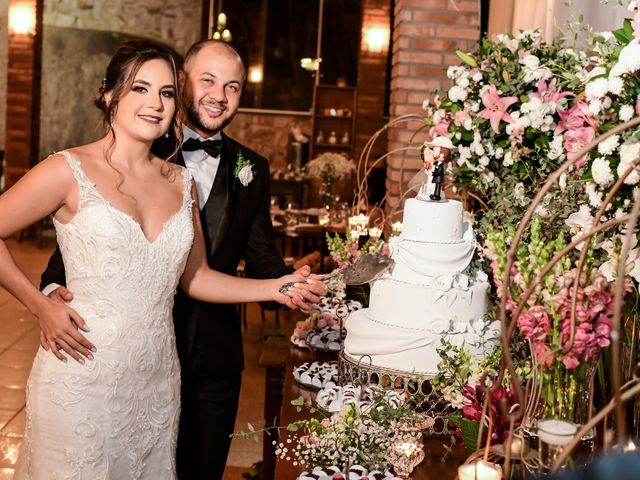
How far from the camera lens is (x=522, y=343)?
2.15m

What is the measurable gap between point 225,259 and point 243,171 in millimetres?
319

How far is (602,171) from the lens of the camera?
6.10 feet

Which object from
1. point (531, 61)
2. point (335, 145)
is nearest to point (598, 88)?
point (531, 61)

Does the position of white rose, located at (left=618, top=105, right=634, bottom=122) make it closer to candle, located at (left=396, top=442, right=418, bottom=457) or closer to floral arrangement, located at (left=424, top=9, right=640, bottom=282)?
floral arrangement, located at (left=424, top=9, right=640, bottom=282)

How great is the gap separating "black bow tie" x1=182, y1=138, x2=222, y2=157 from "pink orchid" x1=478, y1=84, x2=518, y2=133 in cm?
92

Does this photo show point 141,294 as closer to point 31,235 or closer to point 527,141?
point 527,141

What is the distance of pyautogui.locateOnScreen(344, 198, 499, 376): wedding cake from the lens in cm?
260

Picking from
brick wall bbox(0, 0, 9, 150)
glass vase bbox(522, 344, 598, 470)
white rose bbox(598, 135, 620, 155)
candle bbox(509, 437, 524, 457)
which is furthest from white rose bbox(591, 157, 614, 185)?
brick wall bbox(0, 0, 9, 150)

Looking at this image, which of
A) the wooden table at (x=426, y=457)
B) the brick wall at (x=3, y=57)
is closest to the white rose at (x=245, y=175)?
the wooden table at (x=426, y=457)

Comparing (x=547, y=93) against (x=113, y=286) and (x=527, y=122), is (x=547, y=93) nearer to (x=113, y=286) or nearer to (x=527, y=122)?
(x=527, y=122)

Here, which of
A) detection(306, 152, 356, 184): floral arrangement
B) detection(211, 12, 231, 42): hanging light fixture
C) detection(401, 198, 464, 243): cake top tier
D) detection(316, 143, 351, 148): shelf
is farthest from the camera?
detection(316, 143, 351, 148): shelf

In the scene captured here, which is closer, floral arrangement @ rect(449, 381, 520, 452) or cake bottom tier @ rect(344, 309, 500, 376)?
floral arrangement @ rect(449, 381, 520, 452)

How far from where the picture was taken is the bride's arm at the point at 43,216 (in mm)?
2486

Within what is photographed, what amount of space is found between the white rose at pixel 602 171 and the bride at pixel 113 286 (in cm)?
106
